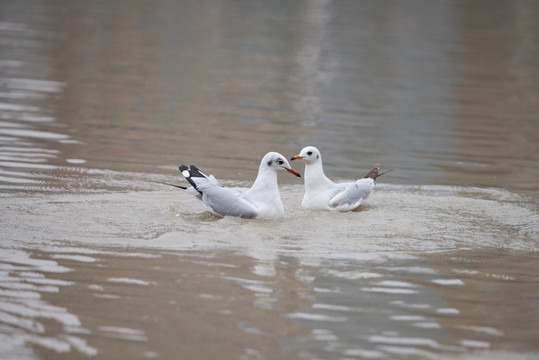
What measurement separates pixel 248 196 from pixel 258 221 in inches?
13.4

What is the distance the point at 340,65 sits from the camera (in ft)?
80.3

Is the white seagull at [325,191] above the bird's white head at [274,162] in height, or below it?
below

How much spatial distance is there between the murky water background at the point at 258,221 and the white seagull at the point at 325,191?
6.8 inches

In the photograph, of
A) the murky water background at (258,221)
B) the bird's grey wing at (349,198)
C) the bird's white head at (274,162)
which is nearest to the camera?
the murky water background at (258,221)

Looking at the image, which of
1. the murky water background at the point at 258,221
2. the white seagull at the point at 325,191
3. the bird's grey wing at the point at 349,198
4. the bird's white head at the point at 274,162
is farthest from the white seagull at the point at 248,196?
the bird's grey wing at the point at 349,198

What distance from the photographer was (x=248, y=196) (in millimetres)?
9734

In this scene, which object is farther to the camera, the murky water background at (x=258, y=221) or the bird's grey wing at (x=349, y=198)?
the bird's grey wing at (x=349, y=198)

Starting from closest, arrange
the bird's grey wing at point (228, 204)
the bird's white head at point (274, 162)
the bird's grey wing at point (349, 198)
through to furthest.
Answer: the bird's grey wing at point (228, 204)
the bird's white head at point (274, 162)
the bird's grey wing at point (349, 198)

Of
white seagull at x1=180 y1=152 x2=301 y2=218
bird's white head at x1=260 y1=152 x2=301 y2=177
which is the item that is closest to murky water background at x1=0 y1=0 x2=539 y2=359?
white seagull at x1=180 y1=152 x2=301 y2=218

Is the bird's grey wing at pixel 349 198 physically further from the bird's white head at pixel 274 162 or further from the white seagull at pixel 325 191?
the bird's white head at pixel 274 162

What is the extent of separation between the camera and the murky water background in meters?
6.54

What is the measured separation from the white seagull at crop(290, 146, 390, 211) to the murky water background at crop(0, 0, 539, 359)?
0.17 metres

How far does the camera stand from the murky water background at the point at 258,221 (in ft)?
21.4

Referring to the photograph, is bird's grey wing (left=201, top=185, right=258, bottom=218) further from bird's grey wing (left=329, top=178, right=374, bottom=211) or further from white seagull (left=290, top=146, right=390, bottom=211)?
bird's grey wing (left=329, top=178, right=374, bottom=211)
